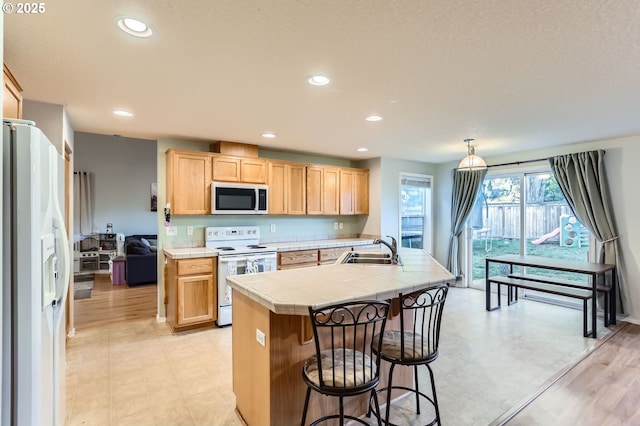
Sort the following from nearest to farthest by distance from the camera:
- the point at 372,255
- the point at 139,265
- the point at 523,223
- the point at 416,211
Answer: the point at 372,255 < the point at 523,223 < the point at 139,265 < the point at 416,211

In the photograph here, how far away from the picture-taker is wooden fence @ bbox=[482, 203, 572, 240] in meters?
5.01

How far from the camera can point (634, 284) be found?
414 cm

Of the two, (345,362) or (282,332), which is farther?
(282,332)

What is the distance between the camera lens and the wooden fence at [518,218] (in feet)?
16.4

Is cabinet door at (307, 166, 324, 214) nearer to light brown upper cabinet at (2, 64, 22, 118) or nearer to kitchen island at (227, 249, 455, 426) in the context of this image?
kitchen island at (227, 249, 455, 426)

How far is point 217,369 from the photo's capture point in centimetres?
294

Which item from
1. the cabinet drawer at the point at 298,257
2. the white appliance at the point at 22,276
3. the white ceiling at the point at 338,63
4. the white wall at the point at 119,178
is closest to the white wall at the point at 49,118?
the white ceiling at the point at 338,63

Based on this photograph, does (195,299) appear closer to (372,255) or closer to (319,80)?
(372,255)

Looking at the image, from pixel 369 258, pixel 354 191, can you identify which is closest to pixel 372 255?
pixel 369 258

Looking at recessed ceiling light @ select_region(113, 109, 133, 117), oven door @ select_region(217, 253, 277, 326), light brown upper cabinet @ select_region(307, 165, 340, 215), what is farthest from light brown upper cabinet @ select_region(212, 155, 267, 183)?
recessed ceiling light @ select_region(113, 109, 133, 117)

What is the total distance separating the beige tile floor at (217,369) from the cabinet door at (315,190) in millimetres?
2236

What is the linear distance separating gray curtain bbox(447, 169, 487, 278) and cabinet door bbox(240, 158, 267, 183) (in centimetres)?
353

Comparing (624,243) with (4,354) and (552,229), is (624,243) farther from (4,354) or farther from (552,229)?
(4,354)

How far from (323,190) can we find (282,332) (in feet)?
11.7
